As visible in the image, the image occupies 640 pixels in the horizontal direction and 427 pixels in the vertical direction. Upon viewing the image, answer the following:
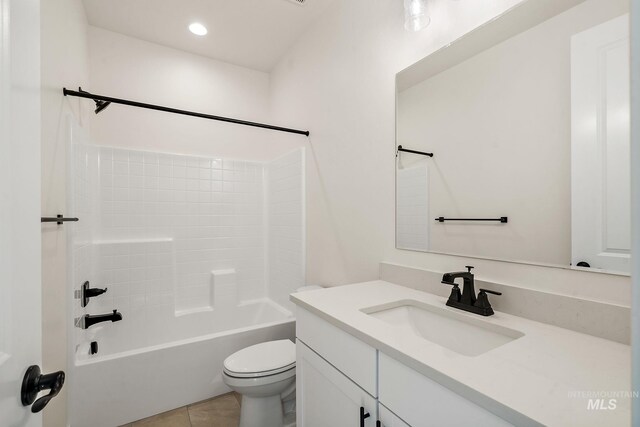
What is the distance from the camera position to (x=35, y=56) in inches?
25.0

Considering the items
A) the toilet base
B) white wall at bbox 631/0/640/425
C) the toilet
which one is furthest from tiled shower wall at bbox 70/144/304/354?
white wall at bbox 631/0/640/425

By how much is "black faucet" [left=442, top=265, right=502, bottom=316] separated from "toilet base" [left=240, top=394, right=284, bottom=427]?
117 centimetres

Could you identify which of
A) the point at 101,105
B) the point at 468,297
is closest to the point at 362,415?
the point at 468,297

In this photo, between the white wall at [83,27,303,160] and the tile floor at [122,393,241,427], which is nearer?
the tile floor at [122,393,241,427]

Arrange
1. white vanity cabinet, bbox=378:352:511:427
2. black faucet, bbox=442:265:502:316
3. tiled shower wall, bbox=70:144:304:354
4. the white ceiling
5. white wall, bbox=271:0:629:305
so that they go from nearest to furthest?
white vanity cabinet, bbox=378:352:511:427 < black faucet, bbox=442:265:502:316 < white wall, bbox=271:0:629:305 < the white ceiling < tiled shower wall, bbox=70:144:304:354

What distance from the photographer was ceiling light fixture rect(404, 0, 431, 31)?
131 centimetres

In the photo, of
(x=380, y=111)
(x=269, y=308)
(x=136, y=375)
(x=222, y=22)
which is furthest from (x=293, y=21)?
(x=136, y=375)

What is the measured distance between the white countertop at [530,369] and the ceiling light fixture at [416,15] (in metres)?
1.26

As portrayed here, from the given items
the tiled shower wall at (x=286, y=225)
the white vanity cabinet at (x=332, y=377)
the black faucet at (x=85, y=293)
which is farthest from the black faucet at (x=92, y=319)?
the white vanity cabinet at (x=332, y=377)

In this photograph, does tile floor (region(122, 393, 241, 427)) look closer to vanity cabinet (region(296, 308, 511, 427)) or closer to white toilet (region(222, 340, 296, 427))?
white toilet (region(222, 340, 296, 427))

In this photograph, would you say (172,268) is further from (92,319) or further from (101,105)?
(101,105)

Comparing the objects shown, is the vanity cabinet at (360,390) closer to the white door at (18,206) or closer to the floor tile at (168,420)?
the white door at (18,206)

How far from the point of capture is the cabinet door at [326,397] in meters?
0.91

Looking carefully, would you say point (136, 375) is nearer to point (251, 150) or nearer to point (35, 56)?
point (35, 56)
